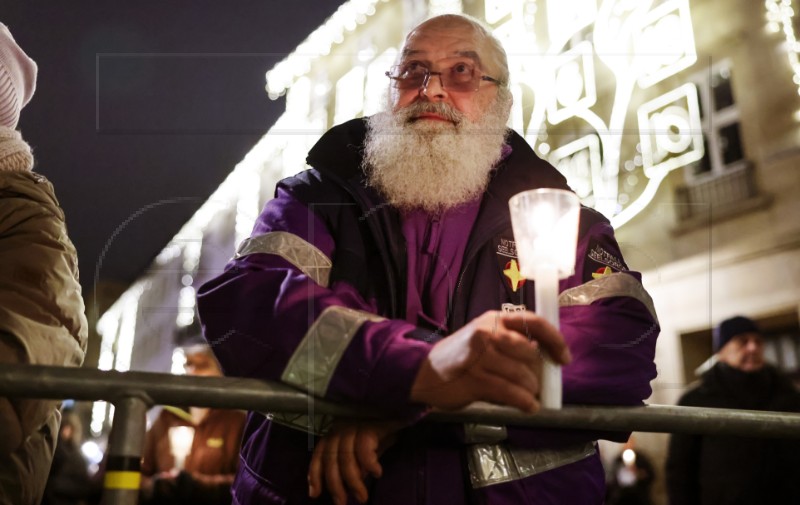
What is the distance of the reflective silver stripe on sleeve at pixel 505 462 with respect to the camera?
154 centimetres

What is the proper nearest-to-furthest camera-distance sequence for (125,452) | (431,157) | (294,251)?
(125,452) → (294,251) → (431,157)

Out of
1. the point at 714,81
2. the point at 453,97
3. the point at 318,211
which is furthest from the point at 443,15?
the point at 714,81

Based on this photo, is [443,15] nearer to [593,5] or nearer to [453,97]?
[453,97]

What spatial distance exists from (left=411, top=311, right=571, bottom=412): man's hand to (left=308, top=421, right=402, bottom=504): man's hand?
0.22 metres

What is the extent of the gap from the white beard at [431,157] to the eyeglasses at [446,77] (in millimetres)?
89

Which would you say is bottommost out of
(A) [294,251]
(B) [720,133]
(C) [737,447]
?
(C) [737,447]

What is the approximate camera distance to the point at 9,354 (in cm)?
150

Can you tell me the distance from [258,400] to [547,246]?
62 cm

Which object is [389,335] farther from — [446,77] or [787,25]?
[787,25]

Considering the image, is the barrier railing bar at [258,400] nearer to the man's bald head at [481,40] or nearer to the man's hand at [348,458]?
the man's hand at [348,458]

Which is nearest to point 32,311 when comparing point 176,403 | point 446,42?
point 176,403

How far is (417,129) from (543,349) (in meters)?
1.14

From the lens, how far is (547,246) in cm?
109

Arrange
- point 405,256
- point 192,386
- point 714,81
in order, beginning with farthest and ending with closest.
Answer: point 714,81 → point 405,256 → point 192,386
